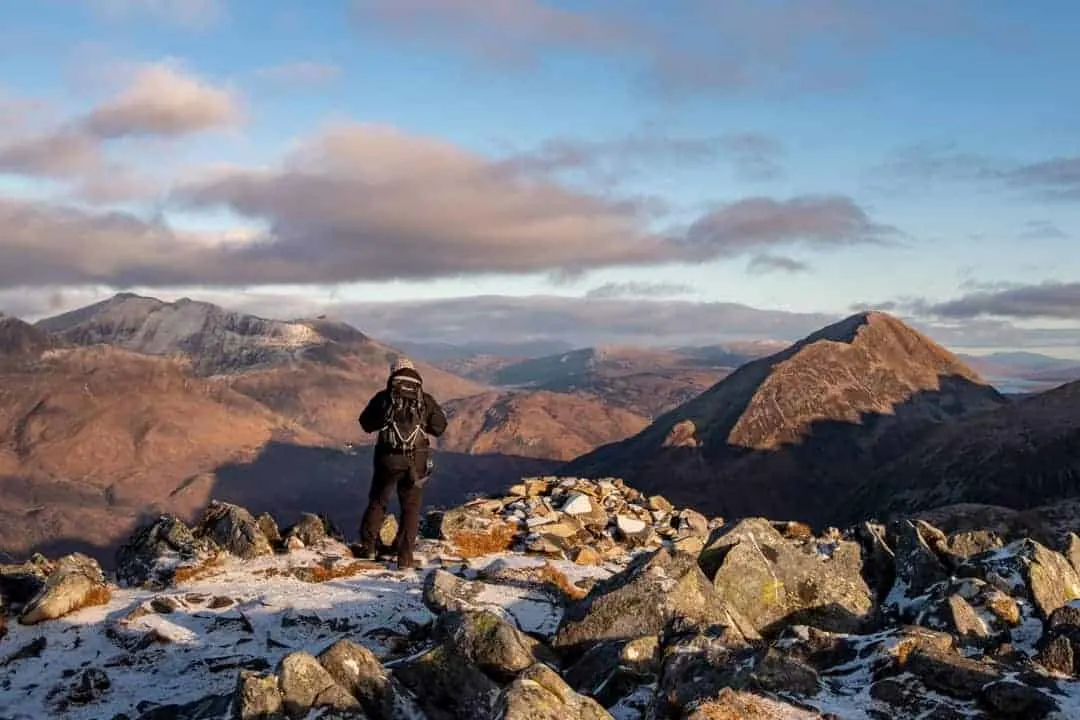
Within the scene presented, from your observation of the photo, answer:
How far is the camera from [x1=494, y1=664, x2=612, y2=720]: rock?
33.7 feet

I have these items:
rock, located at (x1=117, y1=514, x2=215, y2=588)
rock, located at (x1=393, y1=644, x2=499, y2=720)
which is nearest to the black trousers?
rock, located at (x1=117, y1=514, x2=215, y2=588)

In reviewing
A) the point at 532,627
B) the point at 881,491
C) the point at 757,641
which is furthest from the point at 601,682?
the point at 881,491

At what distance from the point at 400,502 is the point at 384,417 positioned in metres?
2.32

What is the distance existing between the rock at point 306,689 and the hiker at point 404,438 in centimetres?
955

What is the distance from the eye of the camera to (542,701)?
10469 mm

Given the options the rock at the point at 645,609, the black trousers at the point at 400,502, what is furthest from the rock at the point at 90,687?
the rock at the point at 645,609

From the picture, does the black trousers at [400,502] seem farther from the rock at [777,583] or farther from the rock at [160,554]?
the rock at [777,583]

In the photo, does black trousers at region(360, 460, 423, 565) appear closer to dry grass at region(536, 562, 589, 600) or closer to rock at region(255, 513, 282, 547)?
dry grass at region(536, 562, 589, 600)

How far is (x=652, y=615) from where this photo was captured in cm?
1443

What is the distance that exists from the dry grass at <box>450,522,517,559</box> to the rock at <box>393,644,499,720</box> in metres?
12.6

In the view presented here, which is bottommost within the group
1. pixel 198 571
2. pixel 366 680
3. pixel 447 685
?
pixel 198 571

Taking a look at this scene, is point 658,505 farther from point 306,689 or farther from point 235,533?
point 306,689

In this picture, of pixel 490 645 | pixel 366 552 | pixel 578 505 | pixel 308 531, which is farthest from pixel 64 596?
pixel 578 505

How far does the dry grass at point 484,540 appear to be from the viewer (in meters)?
26.0
